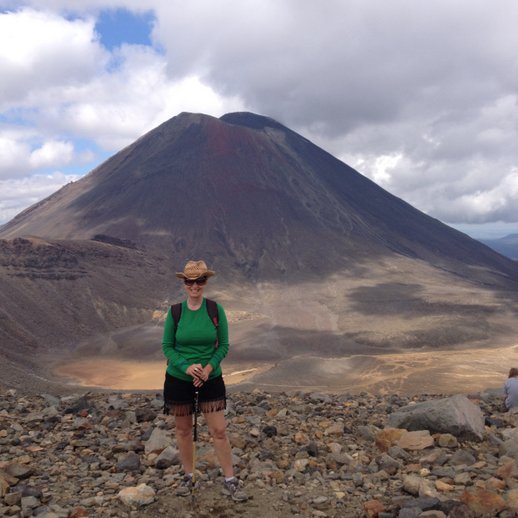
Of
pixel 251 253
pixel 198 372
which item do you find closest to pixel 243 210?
pixel 251 253

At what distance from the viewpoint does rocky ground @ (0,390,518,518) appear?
4148 millimetres

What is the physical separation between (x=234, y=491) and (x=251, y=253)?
60.9m

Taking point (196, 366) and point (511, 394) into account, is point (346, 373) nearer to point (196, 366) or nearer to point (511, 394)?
point (511, 394)

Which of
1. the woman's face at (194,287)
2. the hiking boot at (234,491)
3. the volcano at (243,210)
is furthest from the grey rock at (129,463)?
the volcano at (243,210)

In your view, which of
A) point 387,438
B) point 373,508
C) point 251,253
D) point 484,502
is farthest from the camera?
point 251,253

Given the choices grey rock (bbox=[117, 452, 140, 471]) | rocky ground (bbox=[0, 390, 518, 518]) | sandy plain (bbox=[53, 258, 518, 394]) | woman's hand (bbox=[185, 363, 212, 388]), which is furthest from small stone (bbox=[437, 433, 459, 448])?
sandy plain (bbox=[53, 258, 518, 394])

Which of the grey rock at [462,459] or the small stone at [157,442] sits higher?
the small stone at [157,442]

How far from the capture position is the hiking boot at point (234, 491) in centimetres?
430

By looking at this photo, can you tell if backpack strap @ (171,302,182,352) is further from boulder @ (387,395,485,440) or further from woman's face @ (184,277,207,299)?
boulder @ (387,395,485,440)

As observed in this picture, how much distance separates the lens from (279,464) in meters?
5.15

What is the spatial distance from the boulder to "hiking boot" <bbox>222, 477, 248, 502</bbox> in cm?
256

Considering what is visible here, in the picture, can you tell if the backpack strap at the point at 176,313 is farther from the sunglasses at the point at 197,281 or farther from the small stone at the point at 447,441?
the small stone at the point at 447,441

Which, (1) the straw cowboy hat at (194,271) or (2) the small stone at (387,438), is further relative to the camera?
(2) the small stone at (387,438)

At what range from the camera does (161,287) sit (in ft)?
167
